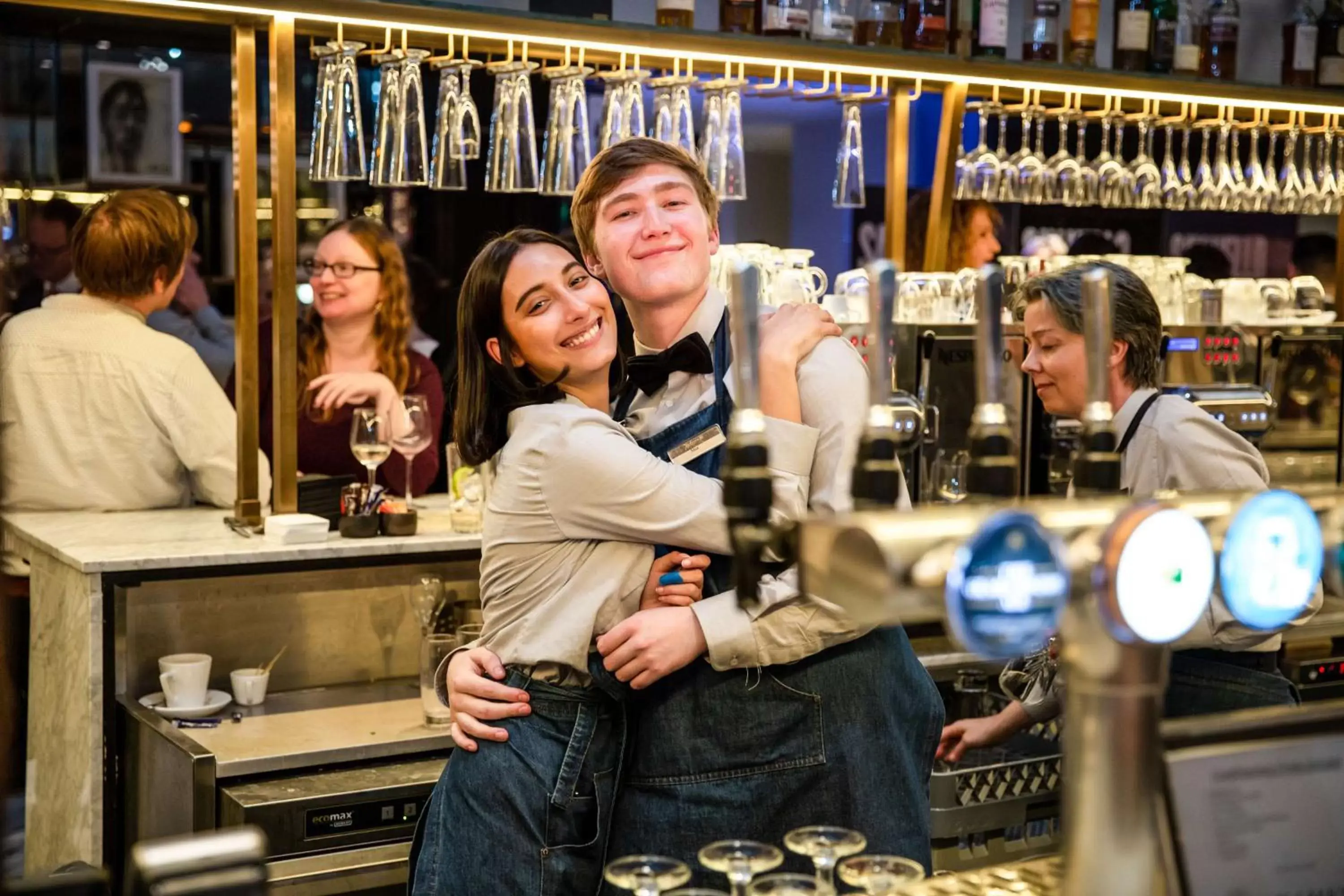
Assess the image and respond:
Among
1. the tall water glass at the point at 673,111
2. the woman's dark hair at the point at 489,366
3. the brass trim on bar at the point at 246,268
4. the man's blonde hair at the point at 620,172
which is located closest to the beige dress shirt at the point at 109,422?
the brass trim on bar at the point at 246,268

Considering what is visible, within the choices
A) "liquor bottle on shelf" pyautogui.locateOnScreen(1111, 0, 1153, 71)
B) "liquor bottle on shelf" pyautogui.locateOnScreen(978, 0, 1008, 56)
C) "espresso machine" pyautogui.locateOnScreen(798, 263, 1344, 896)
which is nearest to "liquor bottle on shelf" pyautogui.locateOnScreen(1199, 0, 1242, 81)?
"liquor bottle on shelf" pyautogui.locateOnScreen(1111, 0, 1153, 71)

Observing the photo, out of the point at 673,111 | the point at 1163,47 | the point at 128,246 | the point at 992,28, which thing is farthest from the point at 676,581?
the point at 1163,47

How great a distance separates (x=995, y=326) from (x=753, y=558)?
257 millimetres

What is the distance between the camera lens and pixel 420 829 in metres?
2.21

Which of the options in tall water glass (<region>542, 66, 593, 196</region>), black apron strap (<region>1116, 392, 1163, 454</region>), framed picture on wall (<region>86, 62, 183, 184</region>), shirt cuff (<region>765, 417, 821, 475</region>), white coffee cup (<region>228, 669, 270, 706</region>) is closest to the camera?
shirt cuff (<region>765, 417, 821, 475</region>)

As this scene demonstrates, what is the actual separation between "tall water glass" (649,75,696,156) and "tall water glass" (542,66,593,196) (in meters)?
0.20

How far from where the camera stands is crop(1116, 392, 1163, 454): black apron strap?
2.78 meters

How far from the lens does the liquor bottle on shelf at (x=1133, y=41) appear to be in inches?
192

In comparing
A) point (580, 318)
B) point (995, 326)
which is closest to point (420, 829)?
point (580, 318)

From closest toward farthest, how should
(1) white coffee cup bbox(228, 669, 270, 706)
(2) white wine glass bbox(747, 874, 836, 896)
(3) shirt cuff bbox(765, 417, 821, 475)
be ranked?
(2) white wine glass bbox(747, 874, 836, 896) → (3) shirt cuff bbox(765, 417, 821, 475) → (1) white coffee cup bbox(228, 669, 270, 706)

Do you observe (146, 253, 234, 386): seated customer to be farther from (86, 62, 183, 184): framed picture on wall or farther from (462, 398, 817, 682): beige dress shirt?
(462, 398, 817, 682): beige dress shirt

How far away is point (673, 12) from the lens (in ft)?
13.2

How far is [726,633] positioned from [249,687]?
1729mm

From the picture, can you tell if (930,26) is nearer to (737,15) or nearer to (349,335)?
(737,15)
